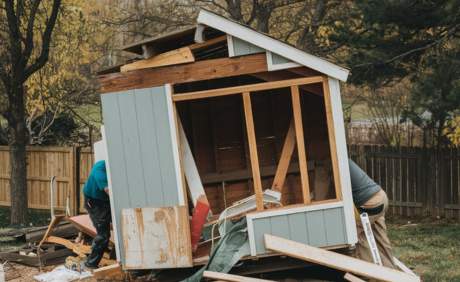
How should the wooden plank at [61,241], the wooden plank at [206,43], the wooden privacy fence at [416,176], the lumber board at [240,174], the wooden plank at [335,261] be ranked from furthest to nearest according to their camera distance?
1. the wooden privacy fence at [416,176]
2. the lumber board at [240,174]
3. the wooden plank at [61,241]
4. the wooden plank at [206,43]
5. the wooden plank at [335,261]

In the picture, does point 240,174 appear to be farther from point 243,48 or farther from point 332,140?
point 243,48

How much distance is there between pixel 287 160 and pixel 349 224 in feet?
5.61

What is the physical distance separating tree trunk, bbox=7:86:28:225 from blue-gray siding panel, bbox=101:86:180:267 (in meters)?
7.73

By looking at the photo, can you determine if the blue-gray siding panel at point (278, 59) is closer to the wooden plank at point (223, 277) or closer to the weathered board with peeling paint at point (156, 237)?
the weathered board with peeling paint at point (156, 237)

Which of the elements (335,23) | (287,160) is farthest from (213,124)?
(335,23)

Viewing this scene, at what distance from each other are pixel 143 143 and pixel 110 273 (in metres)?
1.80

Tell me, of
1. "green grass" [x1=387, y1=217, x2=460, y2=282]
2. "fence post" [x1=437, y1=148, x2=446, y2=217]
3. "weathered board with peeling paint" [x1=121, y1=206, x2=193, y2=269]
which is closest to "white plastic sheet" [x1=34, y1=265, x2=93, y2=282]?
"weathered board with peeling paint" [x1=121, y1=206, x2=193, y2=269]

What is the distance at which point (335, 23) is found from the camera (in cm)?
1424

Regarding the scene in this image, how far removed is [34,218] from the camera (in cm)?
1611

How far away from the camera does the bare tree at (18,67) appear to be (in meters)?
13.6

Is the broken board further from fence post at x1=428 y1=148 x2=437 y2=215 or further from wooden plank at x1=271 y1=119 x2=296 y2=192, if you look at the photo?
fence post at x1=428 y1=148 x2=437 y2=215

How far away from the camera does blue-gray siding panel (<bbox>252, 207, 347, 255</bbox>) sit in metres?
7.40

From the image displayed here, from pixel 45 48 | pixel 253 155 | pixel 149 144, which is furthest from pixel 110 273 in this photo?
pixel 45 48

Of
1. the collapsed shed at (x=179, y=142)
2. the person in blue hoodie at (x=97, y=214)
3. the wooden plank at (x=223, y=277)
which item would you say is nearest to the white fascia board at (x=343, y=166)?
the collapsed shed at (x=179, y=142)
